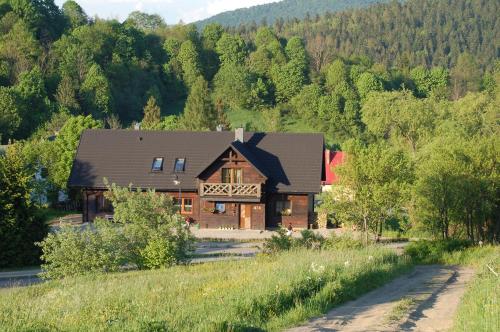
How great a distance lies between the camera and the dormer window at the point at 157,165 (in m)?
47.0

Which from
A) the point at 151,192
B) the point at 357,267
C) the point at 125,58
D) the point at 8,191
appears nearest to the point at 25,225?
the point at 8,191

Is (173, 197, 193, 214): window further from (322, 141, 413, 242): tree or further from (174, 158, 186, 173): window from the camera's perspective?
(322, 141, 413, 242): tree

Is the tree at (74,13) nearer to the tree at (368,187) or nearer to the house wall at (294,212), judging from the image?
the house wall at (294,212)

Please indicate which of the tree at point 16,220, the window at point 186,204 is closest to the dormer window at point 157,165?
the window at point 186,204

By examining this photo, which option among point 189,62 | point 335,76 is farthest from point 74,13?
point 335,76

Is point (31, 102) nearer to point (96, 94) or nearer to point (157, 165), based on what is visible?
point (96, 94)

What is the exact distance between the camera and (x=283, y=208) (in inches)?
1815

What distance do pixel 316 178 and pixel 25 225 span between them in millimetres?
18308

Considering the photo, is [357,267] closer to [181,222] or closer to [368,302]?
[368,302]

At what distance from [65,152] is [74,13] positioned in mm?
89454

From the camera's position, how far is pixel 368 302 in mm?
18656

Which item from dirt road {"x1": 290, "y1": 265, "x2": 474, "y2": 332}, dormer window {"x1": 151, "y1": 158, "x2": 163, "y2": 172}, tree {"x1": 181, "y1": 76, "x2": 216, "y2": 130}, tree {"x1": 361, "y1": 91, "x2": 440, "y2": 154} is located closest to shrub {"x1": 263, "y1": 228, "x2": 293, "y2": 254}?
dirt road {"x1": 290, "y1": 265, "x2": 474, "y2": 332}

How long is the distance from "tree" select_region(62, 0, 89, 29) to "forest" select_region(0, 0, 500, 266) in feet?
1.16

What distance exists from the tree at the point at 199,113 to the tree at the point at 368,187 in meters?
50.0
